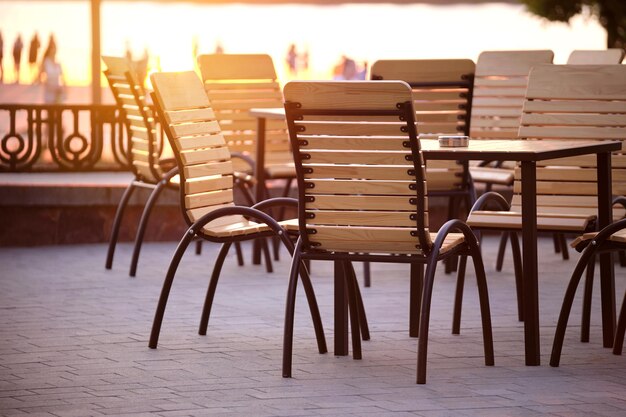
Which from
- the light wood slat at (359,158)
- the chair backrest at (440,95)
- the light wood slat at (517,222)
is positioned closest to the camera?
the light wood slat at (359,158)

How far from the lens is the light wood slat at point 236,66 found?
10.1m

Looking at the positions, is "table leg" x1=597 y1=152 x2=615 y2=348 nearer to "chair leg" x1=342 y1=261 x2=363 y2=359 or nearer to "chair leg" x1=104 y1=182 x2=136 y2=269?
"chair leg" x1=342 y1=261 x2=363 y2=359

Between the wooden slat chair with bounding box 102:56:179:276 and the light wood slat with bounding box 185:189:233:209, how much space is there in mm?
1504

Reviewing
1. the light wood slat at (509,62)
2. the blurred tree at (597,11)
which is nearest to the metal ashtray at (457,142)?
the light wood slat at (509,62)

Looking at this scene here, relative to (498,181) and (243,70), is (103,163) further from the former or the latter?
(498,181)

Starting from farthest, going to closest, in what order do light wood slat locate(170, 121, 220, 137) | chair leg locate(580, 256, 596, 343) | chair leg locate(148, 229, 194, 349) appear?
1. light wood slat locate(170, 121, 220, 137)
2. chair leg locate(580, 256, 596, 343)
3. chair leg locate(148, 229, 194, 349)

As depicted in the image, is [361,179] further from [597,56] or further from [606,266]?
[597,56]

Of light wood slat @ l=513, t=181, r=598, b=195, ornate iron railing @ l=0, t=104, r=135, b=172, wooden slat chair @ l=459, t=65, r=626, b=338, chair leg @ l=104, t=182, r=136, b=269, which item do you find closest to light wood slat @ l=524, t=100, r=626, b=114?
wooden slat chair @ l=459, t=65, r=626, b=338

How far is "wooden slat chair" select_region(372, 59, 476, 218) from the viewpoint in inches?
332

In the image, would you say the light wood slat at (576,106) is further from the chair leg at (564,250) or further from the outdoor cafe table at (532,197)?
the chair leg at (564,250)

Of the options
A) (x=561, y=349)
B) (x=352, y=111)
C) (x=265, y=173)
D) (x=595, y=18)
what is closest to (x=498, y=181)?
(x=265, y=173)

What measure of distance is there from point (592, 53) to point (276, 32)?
6.02 metres

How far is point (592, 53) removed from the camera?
33.8 feet

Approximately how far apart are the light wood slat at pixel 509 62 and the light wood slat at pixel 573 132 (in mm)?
2113
